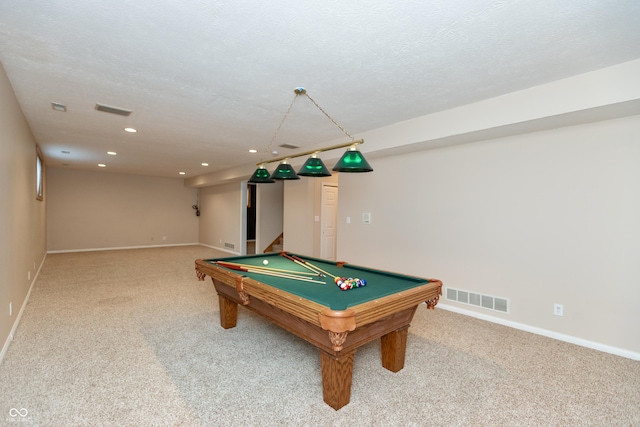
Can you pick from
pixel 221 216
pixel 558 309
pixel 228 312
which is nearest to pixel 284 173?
pixel 228 312

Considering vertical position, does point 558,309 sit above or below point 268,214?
below

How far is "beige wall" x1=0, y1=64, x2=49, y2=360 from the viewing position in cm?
258

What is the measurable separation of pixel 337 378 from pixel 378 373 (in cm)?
62

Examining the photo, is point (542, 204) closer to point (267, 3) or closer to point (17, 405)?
point (267, 3)

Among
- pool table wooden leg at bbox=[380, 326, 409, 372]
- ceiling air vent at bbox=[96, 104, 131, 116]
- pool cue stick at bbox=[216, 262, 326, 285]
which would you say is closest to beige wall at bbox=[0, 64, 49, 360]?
ceiling air vent at bbox=[96, 104, 131, 116]

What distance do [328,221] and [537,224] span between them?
419 cm

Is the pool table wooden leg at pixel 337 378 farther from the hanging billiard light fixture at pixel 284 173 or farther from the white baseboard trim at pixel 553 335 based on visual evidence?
the white baseboard trim at pixel 553 335

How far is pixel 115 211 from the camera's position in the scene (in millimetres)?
9242

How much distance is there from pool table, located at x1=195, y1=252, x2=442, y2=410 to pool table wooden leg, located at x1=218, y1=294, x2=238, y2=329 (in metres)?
0.16

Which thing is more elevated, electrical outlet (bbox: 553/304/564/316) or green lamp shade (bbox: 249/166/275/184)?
green lamp shade (bbox: 249/166/275/184)

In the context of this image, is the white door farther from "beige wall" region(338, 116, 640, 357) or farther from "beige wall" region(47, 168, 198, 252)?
"beige wall" region(47, 168, 198, 252)

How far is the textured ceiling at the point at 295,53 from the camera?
1786 mm

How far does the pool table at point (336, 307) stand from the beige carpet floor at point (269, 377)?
0.22 meters

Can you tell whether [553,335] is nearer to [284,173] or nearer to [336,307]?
[336,307]
